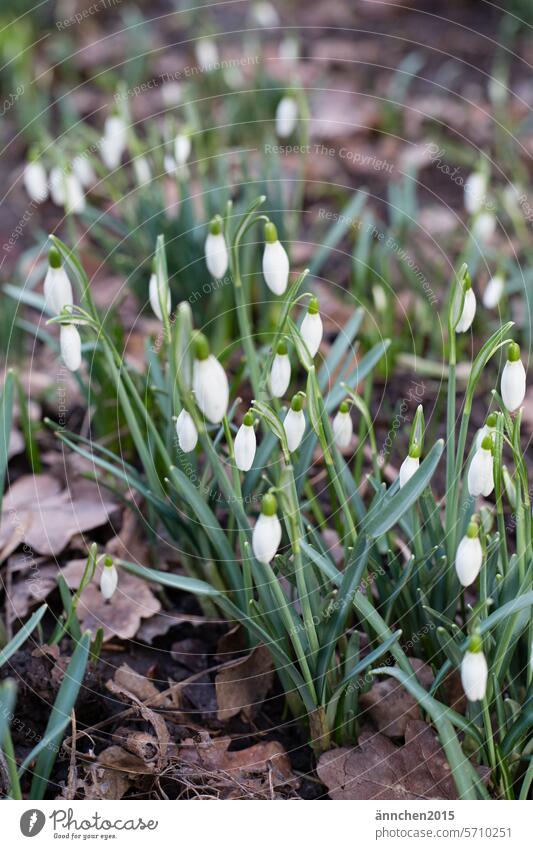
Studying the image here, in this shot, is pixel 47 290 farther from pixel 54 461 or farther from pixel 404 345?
pixel 404 345

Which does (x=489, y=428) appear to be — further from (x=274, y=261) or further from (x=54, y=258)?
(x=54, y=258)

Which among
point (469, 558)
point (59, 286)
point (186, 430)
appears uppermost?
point (59, 286)

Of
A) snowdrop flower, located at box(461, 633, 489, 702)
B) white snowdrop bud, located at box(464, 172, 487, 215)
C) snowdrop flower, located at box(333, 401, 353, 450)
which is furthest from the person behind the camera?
white snowdrop bud, located at box(464, 172, 487, 215)

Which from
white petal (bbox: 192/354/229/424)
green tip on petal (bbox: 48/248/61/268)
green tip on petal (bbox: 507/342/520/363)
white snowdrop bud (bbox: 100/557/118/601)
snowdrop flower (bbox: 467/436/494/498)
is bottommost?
white snowdrop bud (bbox: 100/557/118/601)

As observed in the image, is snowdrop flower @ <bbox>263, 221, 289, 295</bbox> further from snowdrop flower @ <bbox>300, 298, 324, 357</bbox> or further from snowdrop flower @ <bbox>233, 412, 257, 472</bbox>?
snowdrop flower @ <bbox>233, 412, 257, 472</bbox>

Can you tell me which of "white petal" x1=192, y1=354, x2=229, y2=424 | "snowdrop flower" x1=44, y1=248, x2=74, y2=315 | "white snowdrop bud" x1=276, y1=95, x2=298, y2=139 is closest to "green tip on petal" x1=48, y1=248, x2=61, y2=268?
"snowdrop flower" x1=44, y1=248, x2=74, y2=315

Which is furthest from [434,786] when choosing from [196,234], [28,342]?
[28,342]

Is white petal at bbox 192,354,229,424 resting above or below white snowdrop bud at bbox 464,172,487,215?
below

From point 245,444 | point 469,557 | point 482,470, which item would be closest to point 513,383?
point 482,470
